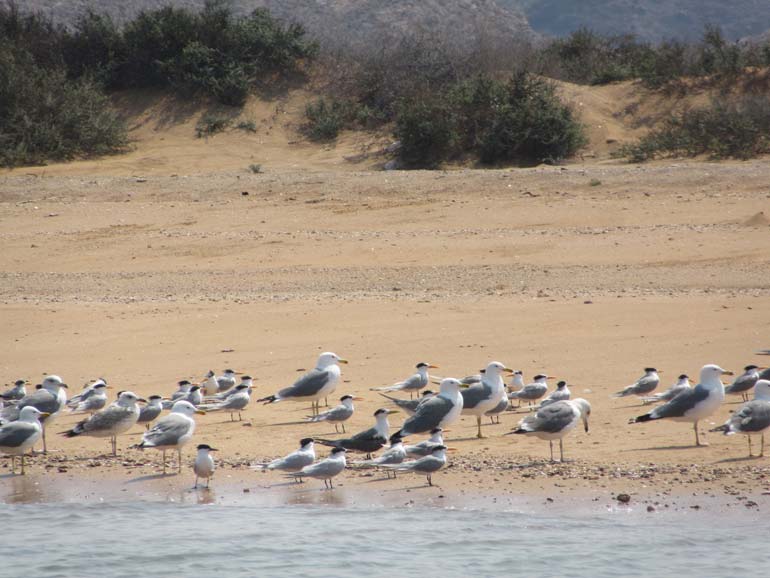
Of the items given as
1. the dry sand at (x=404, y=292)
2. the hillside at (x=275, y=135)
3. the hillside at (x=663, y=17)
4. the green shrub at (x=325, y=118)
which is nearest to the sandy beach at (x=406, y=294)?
the dry sand at (x=404, y=292)

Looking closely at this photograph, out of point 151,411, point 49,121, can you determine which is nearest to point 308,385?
point 151,411

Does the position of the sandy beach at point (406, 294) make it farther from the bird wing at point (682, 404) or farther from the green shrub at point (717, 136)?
the green shrub at point (717, 136)

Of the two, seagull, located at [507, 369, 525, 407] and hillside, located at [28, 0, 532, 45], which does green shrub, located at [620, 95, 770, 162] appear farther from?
seagull, located at [507, 369, 525, 407]

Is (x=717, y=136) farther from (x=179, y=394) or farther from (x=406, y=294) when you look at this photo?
(x=179, y=394)

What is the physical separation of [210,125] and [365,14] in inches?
480

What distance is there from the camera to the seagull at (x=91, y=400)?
38.5 feet

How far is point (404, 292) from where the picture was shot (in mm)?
16938

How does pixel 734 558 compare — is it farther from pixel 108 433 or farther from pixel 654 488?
pixel 108 433

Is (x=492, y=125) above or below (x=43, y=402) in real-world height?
above

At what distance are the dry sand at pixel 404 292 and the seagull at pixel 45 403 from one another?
1.28ft

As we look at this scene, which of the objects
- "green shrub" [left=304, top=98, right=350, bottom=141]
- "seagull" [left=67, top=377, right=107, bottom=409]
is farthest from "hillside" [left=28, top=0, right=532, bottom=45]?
"seagull" [left=67, top=377, right=107, bottom=409]

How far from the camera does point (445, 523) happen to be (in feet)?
29.6

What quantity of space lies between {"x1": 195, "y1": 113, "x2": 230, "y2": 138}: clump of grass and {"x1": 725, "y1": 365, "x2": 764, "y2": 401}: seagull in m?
20.8

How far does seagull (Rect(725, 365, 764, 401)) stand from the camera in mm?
→ 11430
